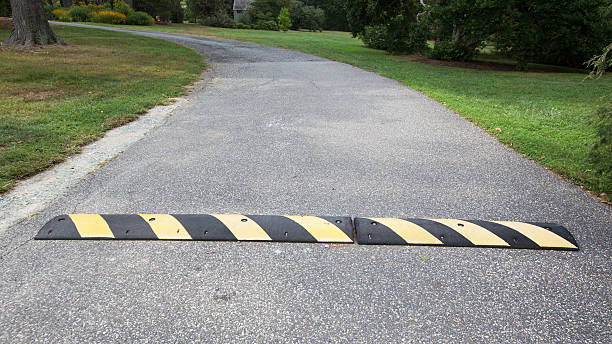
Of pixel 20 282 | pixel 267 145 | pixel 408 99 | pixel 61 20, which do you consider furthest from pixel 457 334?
pixel 61 20

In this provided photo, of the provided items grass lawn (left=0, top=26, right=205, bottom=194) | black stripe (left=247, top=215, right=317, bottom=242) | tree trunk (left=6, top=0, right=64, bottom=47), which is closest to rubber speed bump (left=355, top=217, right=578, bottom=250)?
black stripe (left=247, top=215, right=317, bottom=242)

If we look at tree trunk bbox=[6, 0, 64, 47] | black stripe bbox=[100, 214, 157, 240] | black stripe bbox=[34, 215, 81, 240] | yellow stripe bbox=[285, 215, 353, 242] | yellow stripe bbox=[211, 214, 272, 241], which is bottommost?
black stripe bbox=[34, 215, 81, 240]

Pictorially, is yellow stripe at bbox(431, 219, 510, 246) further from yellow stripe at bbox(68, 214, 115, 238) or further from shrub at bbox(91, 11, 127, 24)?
shrub at bbox(91, 11, 127, 24)


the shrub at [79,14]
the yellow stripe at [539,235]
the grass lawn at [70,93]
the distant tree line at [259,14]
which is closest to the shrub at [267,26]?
the distant tree line at [259,14]

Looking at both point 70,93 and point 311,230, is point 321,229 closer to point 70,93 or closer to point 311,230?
point 311,230

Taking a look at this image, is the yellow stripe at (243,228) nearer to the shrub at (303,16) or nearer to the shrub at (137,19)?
the shrub at (137,19)

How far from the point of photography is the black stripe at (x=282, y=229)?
2854mm

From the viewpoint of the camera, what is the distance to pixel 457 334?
1.99m

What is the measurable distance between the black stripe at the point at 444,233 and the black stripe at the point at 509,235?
0.30 meters

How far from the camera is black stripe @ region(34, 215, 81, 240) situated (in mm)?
2811

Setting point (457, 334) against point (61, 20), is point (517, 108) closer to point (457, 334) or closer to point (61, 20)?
point (457, 334)

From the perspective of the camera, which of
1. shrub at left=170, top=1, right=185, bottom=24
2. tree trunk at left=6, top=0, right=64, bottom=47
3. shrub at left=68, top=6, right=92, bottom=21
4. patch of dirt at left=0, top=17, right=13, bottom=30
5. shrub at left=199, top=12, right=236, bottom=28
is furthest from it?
shrub at left=170, top=1, right=185, bottom=24

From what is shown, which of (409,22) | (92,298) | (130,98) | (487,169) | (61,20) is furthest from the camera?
(61,20)

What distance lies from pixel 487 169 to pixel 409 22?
1937cm
